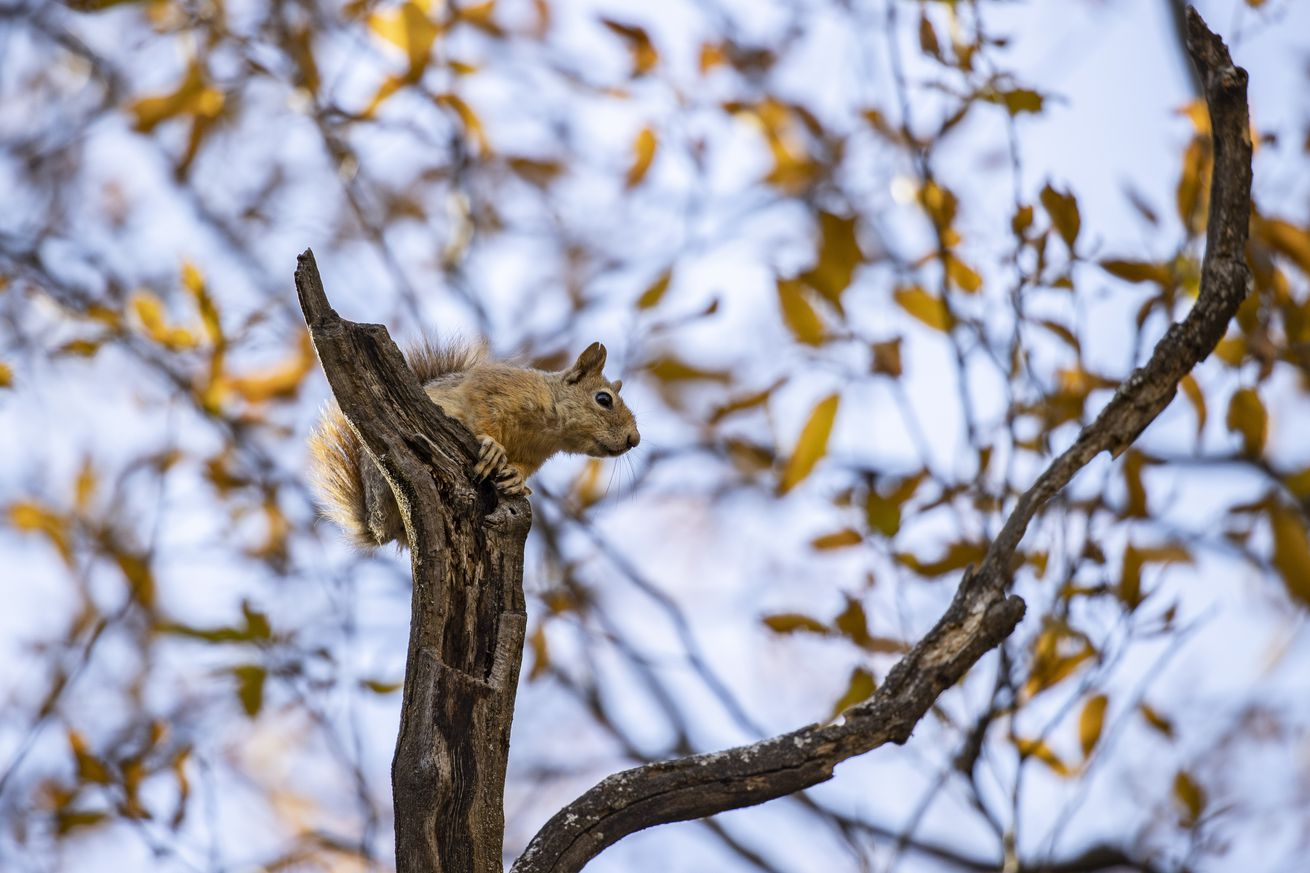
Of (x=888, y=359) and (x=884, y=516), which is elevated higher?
(x=888, y=359)

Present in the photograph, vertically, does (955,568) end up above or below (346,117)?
below

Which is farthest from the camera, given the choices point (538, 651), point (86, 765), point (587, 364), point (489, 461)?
point (538, 651)

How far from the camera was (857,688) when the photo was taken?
3.77 metres

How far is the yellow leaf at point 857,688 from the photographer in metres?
3.76

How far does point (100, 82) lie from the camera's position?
303 inches

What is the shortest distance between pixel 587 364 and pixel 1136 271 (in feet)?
→ 5.95

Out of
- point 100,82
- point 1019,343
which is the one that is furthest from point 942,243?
point 100,82

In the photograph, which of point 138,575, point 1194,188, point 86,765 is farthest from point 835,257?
point 138,575

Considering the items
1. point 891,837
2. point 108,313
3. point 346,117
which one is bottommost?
point 891,837

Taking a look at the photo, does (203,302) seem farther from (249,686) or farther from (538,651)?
(538,651)

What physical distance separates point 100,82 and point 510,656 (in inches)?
253

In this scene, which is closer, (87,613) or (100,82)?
(87,613)

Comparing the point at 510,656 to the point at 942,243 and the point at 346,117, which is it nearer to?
the point at 942,243

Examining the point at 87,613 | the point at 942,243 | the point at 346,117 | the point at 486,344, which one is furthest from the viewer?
the point at 87,613
